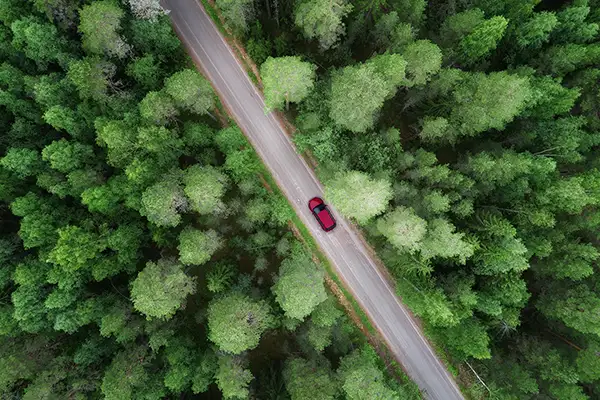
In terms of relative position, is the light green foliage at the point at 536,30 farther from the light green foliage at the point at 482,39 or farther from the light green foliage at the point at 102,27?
the light green foliage at the point at 102,27

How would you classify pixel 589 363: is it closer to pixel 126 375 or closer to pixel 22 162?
pixel 126 375

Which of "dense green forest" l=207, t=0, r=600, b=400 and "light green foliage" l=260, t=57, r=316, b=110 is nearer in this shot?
"light green foliage" l=260, t=57, r=316, b=110

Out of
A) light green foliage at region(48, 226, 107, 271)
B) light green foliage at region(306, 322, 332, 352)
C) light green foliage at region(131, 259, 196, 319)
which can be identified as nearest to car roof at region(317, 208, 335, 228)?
light green foliage at region(306, 322, 332, 352)

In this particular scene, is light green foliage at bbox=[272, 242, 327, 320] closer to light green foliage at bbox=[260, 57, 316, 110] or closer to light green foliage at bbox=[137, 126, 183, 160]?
light green foliage at bbox=[137, 126, 183, 160]


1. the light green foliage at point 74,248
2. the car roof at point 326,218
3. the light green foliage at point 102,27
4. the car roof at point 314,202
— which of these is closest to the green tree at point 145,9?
the light green foliage at point 102,27

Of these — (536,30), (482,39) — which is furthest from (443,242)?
(536,30)
